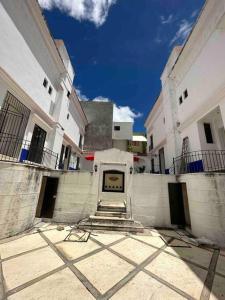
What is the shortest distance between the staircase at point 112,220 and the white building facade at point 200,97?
15.9ft

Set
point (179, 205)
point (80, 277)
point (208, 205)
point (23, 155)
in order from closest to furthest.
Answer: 1. point (80, 277)
2. point (208, 205)
3. point (23, 155)
4. point (179, 205)

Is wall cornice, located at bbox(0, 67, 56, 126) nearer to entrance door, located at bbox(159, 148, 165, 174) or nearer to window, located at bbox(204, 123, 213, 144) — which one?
window, located at bbox(204, 123, 213, 144)

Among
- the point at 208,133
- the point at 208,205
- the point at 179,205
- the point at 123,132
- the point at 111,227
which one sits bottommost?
the point at 111,227

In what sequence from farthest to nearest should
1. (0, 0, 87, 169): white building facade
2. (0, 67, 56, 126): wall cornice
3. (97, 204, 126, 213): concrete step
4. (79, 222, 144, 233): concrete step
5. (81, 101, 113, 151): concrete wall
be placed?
(81, 101, 113, 151): concrete wall → (97, 204, 126, 213): concrete step → (79, 222, 144, 233): concrete step → (0, 0, 87, 169): white building facade → (0, 67, 56, 126): wall cornice

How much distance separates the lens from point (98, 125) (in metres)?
21.0

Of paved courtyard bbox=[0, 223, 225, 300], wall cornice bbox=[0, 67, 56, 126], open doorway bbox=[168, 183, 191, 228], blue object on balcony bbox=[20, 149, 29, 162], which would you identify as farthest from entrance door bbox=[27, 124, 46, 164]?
open doorway bbox=[168, 183, 191, 228]

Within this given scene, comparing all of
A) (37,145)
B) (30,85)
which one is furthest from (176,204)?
(30,85)

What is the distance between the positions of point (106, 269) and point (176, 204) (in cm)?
588

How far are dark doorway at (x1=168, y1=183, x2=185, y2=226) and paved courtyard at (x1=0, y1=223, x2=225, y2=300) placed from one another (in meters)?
2.18

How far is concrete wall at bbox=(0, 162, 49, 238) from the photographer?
5500mm

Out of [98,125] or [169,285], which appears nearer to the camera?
[169,285]

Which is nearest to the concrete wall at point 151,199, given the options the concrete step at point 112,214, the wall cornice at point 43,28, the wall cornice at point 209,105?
the concrete step at point 112,214

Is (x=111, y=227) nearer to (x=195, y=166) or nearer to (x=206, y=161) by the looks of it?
(x=195, y=166)

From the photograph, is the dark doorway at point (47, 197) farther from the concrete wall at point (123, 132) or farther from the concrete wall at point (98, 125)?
the concrete wall at point (123, 132)
